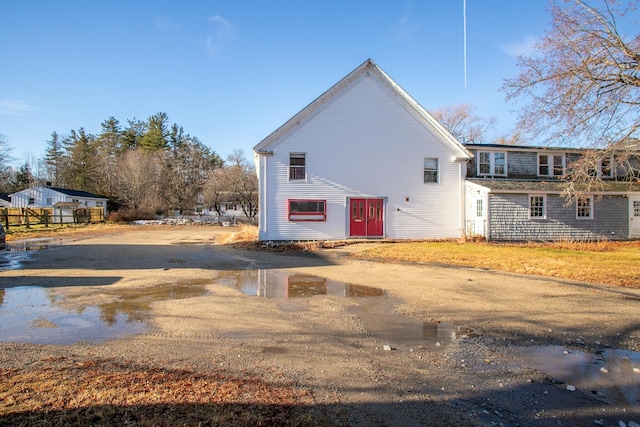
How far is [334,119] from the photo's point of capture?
67.4 ft

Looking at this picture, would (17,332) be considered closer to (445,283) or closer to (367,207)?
(445,283)

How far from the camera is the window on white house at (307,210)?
20.2m

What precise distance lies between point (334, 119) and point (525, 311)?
51.1ft

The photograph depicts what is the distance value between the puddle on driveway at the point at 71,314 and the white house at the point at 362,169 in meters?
11.7

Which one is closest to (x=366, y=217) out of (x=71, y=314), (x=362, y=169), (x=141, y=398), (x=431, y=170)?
(x=362, y=169)

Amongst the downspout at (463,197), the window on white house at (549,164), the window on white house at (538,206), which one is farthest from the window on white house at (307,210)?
the window on white house at (549,164)

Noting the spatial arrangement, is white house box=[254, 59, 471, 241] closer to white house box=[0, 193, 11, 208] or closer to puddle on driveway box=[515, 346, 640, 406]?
puddle on driveway box=[515, 346, 640, 406]

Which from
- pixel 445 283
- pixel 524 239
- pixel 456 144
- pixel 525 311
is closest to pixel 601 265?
pixel 445 283

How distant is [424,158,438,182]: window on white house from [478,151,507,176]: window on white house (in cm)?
395

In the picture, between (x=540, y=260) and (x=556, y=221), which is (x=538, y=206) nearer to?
(x=556, y=221)

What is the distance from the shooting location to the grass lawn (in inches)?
413

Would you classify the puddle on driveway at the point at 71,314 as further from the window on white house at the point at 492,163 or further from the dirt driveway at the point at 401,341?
the window on white house at the point at 492,163

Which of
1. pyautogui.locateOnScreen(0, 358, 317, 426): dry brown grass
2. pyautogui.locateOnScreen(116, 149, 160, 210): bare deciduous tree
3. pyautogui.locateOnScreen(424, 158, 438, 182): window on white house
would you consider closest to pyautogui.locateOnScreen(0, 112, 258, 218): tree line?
pyautogui.locateOnScreen(116, 149, 160, 210): bare deciduous tree

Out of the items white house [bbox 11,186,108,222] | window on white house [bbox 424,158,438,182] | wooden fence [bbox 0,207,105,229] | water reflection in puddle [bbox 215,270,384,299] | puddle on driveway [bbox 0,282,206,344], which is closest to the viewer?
puddle on driveway [bbox 0,282,206,344]
